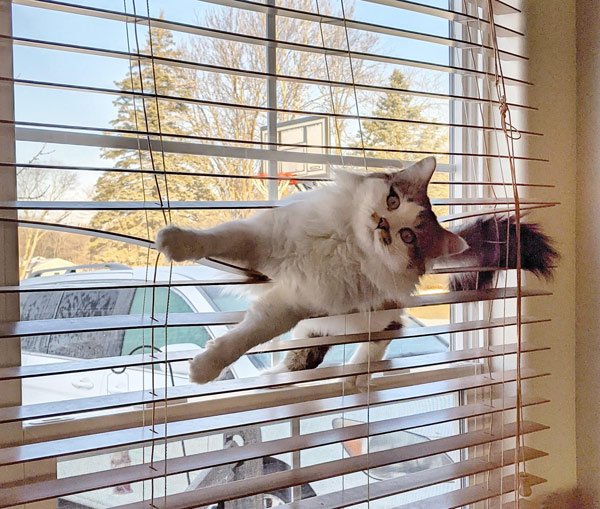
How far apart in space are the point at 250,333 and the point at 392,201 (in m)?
0.34

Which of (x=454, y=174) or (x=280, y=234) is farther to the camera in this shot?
(x=454, y=174)

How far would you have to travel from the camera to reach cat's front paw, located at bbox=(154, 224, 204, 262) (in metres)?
0.85

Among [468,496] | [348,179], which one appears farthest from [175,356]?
[468,496]

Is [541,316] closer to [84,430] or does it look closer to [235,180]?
[235,180]

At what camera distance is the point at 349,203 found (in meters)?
1.07

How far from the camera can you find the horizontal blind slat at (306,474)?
969mm

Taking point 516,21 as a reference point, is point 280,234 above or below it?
below

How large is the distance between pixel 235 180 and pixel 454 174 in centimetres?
66

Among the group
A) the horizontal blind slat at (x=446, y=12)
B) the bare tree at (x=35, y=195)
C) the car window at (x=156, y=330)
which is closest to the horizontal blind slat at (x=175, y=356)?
the car window at (x=156, y=330)

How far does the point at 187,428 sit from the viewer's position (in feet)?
3.18

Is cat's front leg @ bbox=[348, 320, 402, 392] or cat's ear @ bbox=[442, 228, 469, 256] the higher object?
cat's ear @ bbox=[442, 228, 469, 256]

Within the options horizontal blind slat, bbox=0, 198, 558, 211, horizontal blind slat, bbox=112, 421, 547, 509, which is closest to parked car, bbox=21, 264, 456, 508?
horizontal blind slat, bbox=0, 198, 558, 211

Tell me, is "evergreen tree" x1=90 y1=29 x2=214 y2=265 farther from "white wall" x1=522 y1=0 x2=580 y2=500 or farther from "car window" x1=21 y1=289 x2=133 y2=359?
"white wall" x1=522 y1=0 x2=580 y2=500

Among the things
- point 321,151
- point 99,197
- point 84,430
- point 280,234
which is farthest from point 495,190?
point 84,430
